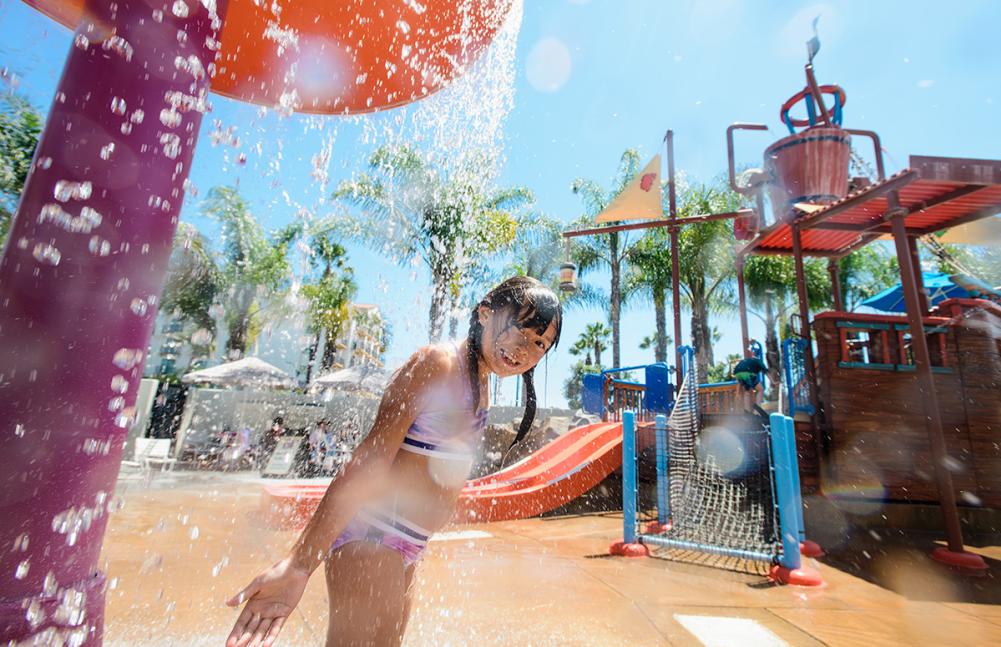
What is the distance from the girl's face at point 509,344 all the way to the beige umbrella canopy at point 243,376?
16.7 m

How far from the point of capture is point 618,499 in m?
8.13

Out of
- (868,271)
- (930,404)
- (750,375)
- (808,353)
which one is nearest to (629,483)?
(930,404)

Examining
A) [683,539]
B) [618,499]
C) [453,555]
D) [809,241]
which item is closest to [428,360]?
[453,555]

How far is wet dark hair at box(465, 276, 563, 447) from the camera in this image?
1.67 meters

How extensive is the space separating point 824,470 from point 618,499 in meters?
3.06

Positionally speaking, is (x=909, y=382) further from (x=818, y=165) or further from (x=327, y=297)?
(x=327, y=297)

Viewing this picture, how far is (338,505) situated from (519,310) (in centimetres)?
83

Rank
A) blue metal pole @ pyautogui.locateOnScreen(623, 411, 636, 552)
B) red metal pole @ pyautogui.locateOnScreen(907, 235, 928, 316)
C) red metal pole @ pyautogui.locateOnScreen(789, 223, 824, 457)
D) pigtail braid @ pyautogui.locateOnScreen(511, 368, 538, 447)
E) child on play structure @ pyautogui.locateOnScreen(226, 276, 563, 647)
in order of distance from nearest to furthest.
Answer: child on play structure @ pyautogui.locateOnScreen(226, 276, 563, 647) < pigtail braid @ pyautogui.locateOnScreen(511, 368, 538, 447) < blue metal pole @ pyautogui.locateOnScreen(623, 411, 636, 552) < red metal pole @ pyautogui.locateOnScreen(789, 223, 824, 457) < red metal pole @ pyautogui.locateOnScreen(907, 235, 928, 316)

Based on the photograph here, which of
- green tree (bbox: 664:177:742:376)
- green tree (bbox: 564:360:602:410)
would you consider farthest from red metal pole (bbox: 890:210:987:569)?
green tree (bbox: 564:360:602:410)

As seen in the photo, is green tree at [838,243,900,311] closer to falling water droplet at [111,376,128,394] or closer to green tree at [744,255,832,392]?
green tree at [744,255,832,392]

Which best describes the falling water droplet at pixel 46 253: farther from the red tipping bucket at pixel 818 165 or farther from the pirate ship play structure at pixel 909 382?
the red tipping bucket at pixel 818 165

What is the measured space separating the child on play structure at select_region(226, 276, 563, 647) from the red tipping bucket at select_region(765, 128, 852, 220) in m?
8.20

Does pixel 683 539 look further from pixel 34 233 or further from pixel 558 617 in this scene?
pixel 34 233

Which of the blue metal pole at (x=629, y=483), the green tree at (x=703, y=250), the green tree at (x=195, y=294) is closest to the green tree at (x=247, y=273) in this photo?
the green tree at (x=195, y=294)
